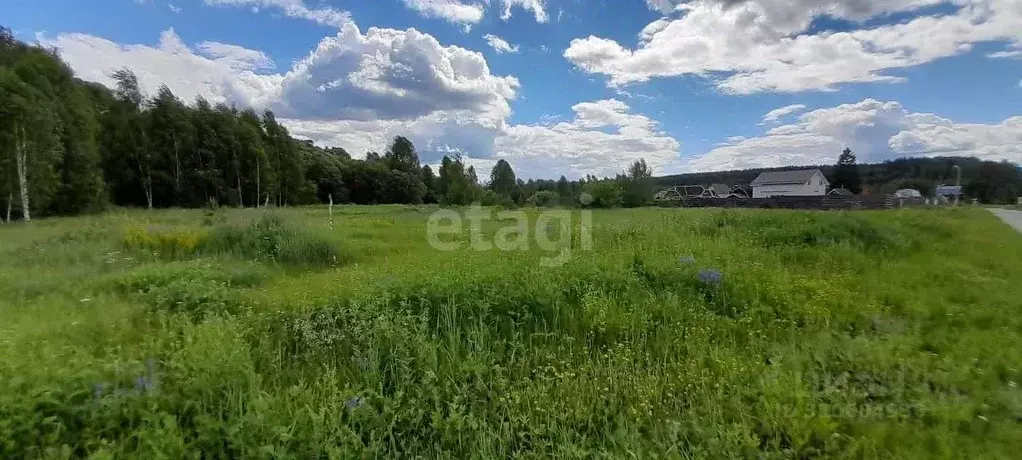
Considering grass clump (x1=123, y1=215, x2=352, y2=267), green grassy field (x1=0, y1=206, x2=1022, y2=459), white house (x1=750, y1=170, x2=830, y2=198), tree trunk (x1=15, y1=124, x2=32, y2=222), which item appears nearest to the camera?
green grassy field (x1=0, y1=206, x2=1022, y2=459)

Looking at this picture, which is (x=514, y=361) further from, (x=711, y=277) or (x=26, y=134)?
(x=26, y=134)

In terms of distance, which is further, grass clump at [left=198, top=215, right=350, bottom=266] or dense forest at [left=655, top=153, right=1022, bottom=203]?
dense forest at [left=655, top=153, right=1022, bottom=203]

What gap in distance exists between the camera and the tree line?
18844 millimetres

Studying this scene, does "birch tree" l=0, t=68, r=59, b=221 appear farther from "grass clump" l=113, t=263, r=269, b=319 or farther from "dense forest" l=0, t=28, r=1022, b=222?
"grass clump" l=113, t=263, r=269, b=319

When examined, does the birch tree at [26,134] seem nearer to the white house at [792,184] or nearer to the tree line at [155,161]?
the tree line at [155,161]

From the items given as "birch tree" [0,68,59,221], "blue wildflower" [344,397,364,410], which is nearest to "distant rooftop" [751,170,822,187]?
"blue wildflower" [344,397,364,410]

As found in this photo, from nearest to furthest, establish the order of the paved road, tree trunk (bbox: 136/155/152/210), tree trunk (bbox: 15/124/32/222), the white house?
the paved road → tree trunk (bbox: 15/124/32/222) → tree trunk (bbox: 136/155/152/210) → the white house

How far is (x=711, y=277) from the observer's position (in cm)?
573

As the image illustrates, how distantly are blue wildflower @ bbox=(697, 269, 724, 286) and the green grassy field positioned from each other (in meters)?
0.07

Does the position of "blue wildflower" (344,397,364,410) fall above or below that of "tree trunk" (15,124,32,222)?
below

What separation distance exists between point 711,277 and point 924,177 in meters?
86.6

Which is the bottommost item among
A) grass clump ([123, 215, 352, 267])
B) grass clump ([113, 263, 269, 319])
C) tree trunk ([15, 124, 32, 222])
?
grass clump ([113, 263, 269, 319])

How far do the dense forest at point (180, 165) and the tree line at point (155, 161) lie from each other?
7 centimetres

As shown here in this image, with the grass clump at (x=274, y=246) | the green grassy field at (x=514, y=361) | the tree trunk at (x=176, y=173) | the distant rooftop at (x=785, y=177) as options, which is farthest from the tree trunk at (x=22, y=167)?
the distant rooftop at (x=785, y=177)
